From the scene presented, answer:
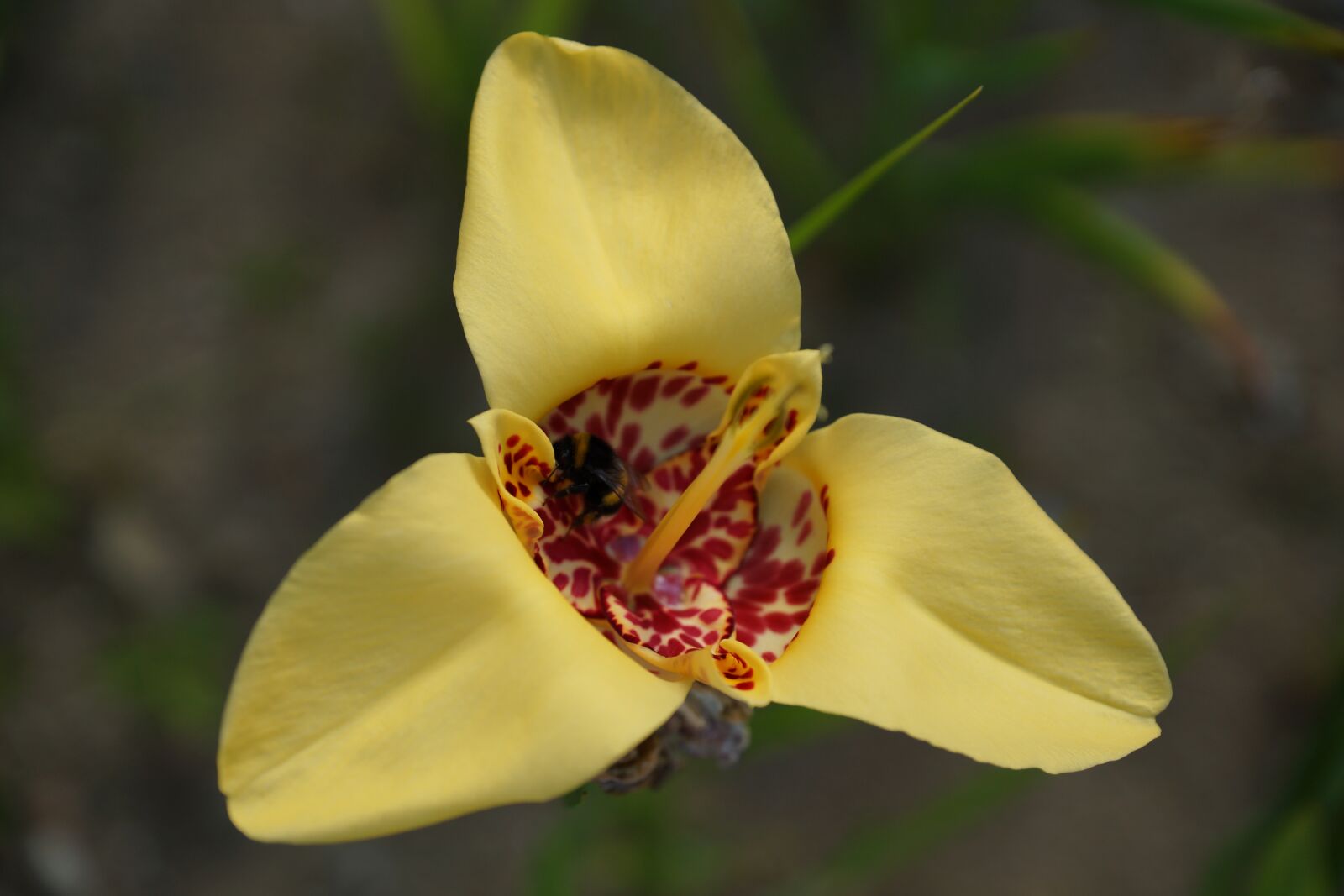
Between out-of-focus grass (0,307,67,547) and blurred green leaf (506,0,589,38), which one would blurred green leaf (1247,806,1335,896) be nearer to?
blurred green leaf (506,0,589,38)

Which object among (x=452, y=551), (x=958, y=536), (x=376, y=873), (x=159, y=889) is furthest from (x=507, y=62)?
(x=159, y=889)

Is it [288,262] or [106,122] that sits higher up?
[106,122]

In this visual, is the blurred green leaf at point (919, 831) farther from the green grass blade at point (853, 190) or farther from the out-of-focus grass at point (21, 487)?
the out-of-focus grass at point (21, 487)

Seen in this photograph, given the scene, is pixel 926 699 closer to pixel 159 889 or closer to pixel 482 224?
pixel 482 224

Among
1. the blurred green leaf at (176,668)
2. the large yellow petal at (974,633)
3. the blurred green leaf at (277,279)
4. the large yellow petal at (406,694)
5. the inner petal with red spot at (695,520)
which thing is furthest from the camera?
the blurred green leaf at (277,279)

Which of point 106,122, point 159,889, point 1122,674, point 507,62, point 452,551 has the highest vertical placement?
point 507,62

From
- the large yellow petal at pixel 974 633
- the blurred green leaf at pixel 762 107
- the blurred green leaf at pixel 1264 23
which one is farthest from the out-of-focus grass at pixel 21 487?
the blurred green leaf at pixel 1264 23
